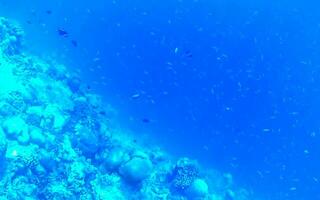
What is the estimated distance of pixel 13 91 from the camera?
1521 centimetres

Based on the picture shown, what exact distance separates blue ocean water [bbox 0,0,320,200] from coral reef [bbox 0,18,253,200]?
264cm

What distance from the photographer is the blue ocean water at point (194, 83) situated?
25.4 meters

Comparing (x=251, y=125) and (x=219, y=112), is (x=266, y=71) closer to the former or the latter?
(x=251, y=125)

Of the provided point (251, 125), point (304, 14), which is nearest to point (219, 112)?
point (251, 125)

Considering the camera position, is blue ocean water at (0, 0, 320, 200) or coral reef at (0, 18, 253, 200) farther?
blue ocean water at (0, 0, 320, 200)

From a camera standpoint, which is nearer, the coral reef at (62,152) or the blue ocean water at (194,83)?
the coral reef at (62,152)

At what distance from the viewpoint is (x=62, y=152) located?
45.2 ft

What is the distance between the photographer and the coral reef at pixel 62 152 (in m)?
11.9

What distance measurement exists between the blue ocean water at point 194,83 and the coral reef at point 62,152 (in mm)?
2640

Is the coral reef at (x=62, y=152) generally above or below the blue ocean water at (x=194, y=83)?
below

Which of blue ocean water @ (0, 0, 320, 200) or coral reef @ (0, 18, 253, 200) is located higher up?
blue ocean water @ (0, 0, 320, 200)

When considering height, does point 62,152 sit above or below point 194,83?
below

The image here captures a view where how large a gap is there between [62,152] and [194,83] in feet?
67.2

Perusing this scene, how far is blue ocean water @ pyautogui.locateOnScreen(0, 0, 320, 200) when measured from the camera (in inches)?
1000
